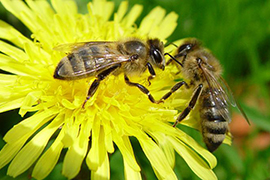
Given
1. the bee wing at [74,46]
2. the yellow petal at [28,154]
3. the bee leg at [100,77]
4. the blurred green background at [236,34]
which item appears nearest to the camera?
the yellow petal at [28,154]

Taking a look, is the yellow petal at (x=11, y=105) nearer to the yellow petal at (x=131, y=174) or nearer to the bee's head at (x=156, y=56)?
the yellow petal at (x=131, y=174)

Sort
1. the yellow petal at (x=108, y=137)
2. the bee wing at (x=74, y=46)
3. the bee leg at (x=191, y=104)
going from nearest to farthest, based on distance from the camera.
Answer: the yellow petal at (x=108, y=137), the bee wing at (x=74, y=46), the bee leg at (x=191, y=104)

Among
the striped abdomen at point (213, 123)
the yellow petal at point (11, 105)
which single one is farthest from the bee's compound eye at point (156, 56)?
the yellow petal at point (11, 105)

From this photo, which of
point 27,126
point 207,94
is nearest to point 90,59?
point 27,126

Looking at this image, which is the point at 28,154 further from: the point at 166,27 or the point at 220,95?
the point at 166,27

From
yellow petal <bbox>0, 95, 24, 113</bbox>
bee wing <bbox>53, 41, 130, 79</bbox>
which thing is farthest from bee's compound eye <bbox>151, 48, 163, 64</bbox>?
yellow petal <bbox>0, 95, 24, 113</bbox>

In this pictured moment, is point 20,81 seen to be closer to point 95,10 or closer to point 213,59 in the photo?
point 95,10

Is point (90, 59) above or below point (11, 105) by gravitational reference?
above

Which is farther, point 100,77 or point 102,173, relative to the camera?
point 100,77

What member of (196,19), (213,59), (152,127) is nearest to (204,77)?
(213,59)
